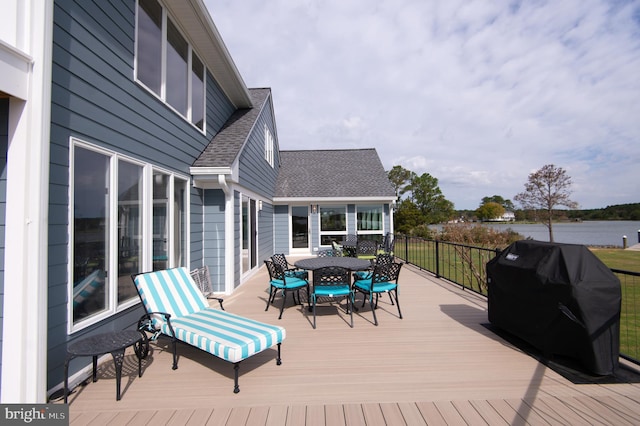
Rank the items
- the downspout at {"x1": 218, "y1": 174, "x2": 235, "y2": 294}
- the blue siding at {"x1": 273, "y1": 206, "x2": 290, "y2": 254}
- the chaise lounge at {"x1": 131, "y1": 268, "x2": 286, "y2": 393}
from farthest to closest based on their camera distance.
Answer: the blue siding at {"x1": 273, "y1": 206, "x2": 290, "y2": 254} → the downspout at {"x1": 218, "y1": 174, "x2": 235, "y2": 294} → the chaise lounge at {"x1": 131, "y1": 268, "x2": 286, "y2": 393}

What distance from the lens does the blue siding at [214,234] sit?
6039 millimetres

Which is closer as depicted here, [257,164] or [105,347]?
[105,347]

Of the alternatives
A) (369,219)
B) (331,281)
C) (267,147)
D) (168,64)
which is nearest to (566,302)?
(331,281)

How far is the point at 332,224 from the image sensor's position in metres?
12.7

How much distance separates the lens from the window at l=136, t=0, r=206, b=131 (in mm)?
4160

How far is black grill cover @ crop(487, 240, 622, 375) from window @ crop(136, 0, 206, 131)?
5.56 m

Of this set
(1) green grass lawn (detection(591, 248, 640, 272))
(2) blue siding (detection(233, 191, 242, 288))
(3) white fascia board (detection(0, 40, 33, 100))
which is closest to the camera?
(3) white fascia board (detection(0, 40, 33, 100))

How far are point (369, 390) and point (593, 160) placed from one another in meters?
27.8

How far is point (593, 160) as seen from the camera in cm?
2133

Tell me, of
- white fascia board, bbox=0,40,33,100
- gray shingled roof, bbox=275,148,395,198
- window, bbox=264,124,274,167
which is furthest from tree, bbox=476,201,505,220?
white fascia board, bbox=0,40,33,100

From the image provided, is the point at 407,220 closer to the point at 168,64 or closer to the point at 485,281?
the point at 485,281

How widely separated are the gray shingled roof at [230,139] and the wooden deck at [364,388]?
3.43m

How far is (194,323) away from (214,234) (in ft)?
9.59

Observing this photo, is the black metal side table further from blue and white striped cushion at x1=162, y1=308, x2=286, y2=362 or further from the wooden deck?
blue and white striped cushion at x1=162, y1=308, x2=286, y2=362
